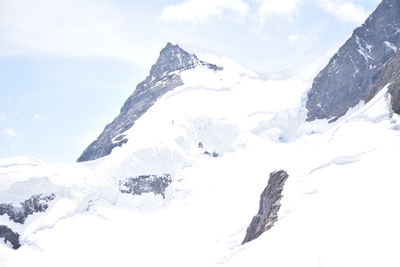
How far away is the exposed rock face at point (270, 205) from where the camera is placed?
91700 millimetres

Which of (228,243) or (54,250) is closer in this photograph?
(228,243)

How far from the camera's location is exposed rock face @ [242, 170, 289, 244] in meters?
91.7

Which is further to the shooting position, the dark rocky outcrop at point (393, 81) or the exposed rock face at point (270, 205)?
the dark rocky outcrop at point (393, 81)

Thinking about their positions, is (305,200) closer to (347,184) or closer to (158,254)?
(347,184)

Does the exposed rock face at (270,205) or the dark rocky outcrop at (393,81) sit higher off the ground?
the dark rocky outcrop at (393,81)

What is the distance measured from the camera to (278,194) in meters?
101

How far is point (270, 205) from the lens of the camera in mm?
102188

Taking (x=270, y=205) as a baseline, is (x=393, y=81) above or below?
above

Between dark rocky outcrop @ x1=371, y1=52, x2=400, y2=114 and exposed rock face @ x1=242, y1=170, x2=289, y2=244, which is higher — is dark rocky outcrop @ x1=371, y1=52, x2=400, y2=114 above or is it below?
above

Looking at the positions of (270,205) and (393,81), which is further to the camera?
(393,81)

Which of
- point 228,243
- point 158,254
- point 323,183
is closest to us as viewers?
point 323,183

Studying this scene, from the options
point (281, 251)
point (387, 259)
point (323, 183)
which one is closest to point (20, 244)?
point (323, 183)

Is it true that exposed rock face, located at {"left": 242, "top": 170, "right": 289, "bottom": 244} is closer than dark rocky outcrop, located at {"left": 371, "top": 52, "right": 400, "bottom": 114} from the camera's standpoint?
Yes

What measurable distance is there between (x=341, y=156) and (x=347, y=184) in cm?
1916
